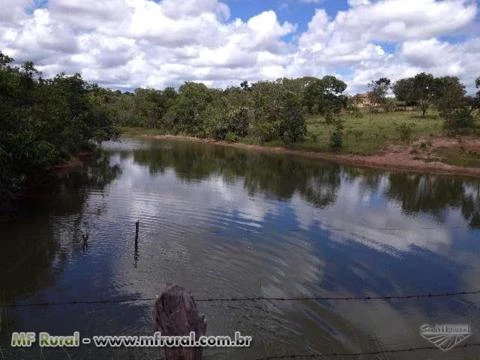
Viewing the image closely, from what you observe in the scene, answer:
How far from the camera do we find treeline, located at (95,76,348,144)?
9188 cm

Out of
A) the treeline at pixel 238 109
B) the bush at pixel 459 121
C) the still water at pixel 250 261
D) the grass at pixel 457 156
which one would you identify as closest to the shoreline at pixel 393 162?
the grass at pixel 457 156

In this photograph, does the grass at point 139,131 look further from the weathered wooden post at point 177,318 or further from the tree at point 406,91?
the weathered wooden post at point 177,318

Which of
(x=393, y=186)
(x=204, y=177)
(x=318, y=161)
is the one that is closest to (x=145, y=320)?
(x=204, y=177)

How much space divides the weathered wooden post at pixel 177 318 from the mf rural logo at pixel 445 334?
14.2 meters

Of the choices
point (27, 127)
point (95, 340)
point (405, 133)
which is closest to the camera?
point (95, 340)

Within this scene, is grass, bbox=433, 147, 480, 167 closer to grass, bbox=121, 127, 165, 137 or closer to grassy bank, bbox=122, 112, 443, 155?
grassy bank, bbox=122, 112, 443, 155

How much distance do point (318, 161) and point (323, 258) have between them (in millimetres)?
50116

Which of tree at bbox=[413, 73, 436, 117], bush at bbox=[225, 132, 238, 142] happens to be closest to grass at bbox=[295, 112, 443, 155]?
tree at bbox=[413, 73, 436, 117]

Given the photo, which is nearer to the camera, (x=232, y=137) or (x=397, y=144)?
(x=397, y=144)

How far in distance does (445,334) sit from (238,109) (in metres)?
89.2

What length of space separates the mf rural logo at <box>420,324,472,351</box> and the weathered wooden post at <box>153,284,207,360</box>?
14241 millimetres

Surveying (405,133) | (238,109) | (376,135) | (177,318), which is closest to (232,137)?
(238,109)

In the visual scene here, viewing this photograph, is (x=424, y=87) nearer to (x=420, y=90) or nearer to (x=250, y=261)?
(x=420, y=90)

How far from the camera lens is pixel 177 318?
23.3 feet
